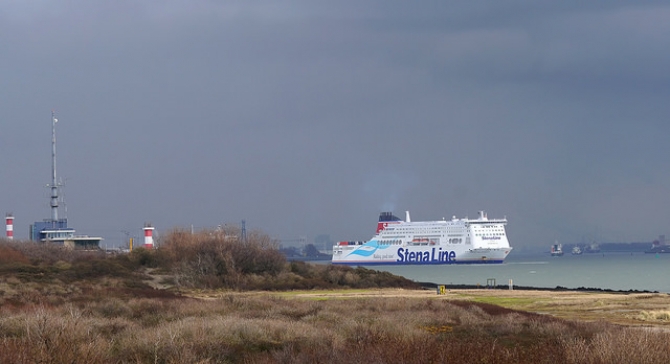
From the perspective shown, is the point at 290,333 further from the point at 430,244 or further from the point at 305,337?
the point at 430,244

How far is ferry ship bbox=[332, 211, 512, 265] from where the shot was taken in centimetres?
13338

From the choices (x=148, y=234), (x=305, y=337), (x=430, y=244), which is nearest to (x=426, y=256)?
(x=430, y=244)

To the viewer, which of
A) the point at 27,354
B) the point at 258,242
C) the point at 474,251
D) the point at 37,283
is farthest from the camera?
the point at 474,251

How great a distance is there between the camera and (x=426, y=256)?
13712 centimetres

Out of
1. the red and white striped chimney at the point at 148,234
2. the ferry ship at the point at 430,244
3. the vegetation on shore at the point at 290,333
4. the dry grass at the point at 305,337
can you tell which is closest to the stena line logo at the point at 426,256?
the ferry ship at the point at 430,244

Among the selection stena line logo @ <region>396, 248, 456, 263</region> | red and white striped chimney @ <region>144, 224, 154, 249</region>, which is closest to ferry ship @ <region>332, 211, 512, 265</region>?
stena line logo @ <region>396, 248, 456, 263</region>

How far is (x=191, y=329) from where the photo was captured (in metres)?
16.6

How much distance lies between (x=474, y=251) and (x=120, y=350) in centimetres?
12029

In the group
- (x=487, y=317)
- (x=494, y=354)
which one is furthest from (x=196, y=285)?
(x=494, y=354)

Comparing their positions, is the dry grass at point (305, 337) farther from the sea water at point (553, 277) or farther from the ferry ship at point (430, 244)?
the ferry ship at point (430, 244)

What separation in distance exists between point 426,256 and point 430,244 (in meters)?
1.98

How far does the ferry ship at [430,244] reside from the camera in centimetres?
13338

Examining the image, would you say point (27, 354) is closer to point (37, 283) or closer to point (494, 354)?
point (494, 354)

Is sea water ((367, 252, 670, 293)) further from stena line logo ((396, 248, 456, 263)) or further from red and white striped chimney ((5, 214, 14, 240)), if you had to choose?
red and white striped chimney ((5, 214, 14, 240))
